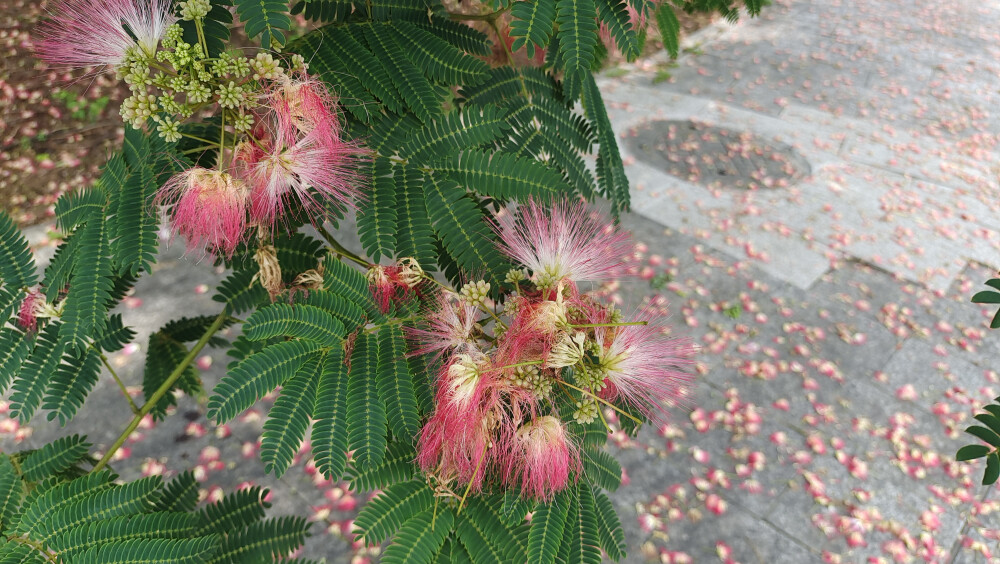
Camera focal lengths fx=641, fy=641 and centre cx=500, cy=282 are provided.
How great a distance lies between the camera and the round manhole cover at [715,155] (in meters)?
5.59

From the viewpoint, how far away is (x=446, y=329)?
1182 mm

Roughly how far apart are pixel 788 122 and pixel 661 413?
6207 millimetres

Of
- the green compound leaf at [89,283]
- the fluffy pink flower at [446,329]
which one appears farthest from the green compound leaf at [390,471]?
the green compound leaf at [89,283]

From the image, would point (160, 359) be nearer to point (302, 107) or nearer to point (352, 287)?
point (352, 287)

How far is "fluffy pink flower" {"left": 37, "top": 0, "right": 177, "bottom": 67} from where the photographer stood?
3.54 feet

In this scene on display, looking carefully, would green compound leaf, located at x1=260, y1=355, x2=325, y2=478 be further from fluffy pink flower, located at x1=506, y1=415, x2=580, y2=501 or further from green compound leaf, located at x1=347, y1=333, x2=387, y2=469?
fluffy pink flower, located at x1=506, y1=415, x2=580, y2=501

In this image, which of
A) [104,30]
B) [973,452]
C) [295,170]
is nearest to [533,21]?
[295,170]

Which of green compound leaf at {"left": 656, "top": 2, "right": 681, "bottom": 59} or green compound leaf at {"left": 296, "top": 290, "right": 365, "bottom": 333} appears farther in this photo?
green compound leaf at {"left": 656, "top": 2, "right": 681, "bottom": 59}

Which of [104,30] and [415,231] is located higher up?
[104,30]

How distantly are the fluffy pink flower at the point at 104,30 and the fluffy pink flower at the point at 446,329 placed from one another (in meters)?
0.66

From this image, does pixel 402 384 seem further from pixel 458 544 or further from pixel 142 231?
pixel 142 231

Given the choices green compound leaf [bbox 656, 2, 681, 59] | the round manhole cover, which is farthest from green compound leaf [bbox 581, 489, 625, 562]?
the round manhole cover

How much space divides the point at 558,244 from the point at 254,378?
629 millimetres

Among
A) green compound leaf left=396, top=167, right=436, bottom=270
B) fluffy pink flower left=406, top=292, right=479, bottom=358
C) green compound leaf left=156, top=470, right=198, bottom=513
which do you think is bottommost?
green compound leaf left=156, top=470, right=198, bottom=513
